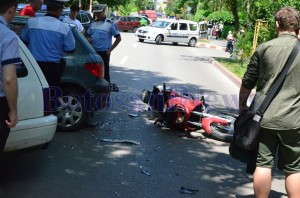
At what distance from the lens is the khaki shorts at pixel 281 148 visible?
10.7 ft

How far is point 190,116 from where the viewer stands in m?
6.34

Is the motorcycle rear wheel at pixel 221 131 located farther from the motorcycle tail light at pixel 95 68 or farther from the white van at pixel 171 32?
the white van at pixel 171 32

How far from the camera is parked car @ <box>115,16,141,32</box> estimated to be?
146 feet

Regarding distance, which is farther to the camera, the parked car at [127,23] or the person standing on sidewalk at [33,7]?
the parked car at [127,23]

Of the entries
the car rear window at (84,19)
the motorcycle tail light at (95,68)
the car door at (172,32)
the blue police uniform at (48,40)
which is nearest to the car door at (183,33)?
the car door at (172,32)

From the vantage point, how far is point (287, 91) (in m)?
3.21

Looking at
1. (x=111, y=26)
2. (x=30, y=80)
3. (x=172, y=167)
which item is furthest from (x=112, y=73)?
(x=30, y=80)

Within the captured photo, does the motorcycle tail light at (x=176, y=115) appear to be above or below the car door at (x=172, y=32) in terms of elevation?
below

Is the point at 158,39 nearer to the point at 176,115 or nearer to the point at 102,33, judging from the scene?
the point at 102,33

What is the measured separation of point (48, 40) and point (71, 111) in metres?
1.29

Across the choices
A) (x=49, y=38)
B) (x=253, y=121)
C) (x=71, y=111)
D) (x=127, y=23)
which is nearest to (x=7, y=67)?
(x=253, y=121)

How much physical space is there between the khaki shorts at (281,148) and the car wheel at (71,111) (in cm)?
341

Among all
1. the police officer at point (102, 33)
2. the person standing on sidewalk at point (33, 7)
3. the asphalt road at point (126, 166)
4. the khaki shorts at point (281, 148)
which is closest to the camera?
the khaki shorts at point (281, 148)

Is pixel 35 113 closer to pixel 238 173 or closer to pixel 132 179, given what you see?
pixel 132 179
